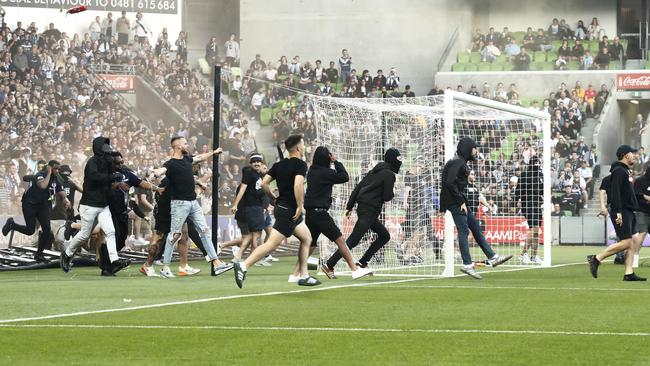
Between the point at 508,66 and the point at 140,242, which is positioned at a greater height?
the point at 508,66

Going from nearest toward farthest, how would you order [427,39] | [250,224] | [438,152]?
[250,224] < [438,152] < [427,39]

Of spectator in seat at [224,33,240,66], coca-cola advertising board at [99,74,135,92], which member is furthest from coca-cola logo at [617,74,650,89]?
coca-cola advertising board at [99,74,135,92]

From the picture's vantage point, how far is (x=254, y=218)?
75.4 ft

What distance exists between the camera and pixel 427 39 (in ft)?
160

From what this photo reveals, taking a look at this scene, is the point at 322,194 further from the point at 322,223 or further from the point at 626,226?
the point at 626,226

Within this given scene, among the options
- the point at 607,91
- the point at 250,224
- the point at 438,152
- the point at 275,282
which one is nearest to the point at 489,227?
the point at 438,152

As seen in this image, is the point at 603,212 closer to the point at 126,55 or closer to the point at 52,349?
the point at 52,349

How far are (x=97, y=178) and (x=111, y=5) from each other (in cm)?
2319

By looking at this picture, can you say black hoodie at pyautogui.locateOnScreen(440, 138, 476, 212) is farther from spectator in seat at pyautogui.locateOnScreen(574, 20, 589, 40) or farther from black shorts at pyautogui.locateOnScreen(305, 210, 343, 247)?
spectator in seat at pyautogui.locateOnScreen(574, 20, 589, 40)

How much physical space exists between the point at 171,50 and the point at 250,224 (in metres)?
19.3

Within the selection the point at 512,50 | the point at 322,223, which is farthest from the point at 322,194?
the point at 512,50

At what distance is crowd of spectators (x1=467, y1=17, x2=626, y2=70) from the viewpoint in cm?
4578

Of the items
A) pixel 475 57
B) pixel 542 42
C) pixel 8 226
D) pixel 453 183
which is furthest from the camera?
pixel 542 42

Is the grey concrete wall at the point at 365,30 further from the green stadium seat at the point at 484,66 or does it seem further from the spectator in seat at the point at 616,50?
the spectator in seat at the point at 616,50
